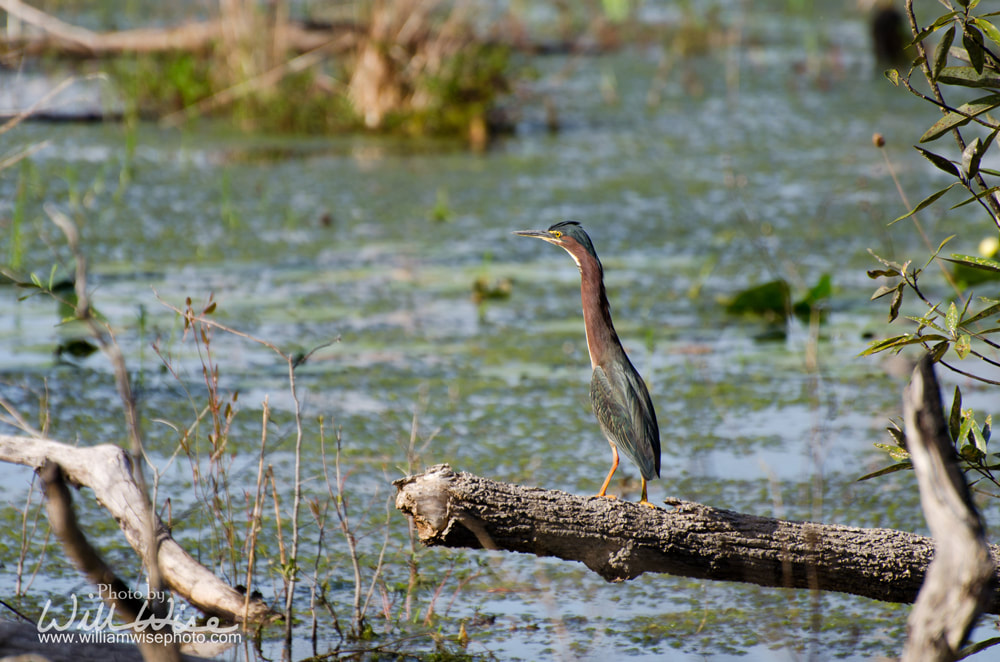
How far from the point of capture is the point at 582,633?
2305 millimetres

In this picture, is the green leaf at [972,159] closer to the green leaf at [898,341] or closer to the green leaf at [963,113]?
the green leaf at [963,113]

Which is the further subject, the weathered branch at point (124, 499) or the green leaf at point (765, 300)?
the green leaf at point (765, 300)

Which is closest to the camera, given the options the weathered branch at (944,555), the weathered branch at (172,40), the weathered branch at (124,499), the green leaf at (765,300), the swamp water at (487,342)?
the weathered branch at (944,555)

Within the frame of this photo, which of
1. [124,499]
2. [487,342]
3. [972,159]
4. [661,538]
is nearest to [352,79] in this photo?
[487,342]

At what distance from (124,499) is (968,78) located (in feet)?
4.96

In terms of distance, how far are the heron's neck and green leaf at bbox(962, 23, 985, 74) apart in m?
0.63

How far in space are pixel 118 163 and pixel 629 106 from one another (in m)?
3.55

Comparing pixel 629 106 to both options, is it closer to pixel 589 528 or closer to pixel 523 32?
pixel 523 32

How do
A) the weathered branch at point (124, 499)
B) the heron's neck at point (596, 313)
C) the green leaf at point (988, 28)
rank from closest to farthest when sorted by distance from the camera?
the green leaf at point (988, 28) < the heron's neck at point (596, 313) < the weathered branch at point (124, 499)

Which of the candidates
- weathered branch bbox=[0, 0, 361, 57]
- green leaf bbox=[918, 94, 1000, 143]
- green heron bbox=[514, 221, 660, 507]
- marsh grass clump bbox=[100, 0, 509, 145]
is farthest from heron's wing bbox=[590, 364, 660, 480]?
weathered branch bbox=[0, 0, 361, 57]

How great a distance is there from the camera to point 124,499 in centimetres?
209

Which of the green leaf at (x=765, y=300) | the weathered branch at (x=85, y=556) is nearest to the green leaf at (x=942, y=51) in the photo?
the weathered branch at (x=85, y=556)

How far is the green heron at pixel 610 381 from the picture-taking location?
1.98m

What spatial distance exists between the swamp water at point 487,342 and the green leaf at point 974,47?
80cm
